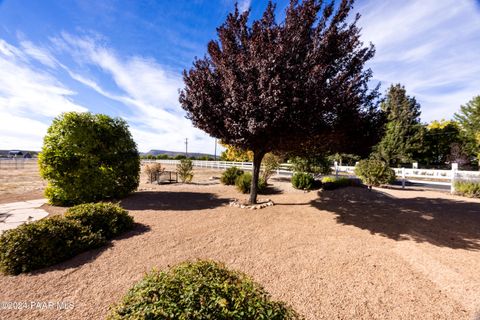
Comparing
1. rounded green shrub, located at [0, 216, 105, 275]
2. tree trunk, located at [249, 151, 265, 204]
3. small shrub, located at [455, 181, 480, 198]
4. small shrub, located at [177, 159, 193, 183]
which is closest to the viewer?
rounded green shrub, located at [0, 216, 105, 275]

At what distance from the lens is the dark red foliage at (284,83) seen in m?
6.05

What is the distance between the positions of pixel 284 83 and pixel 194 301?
5.63 m

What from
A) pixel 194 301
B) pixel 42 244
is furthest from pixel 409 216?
pixel 42 244

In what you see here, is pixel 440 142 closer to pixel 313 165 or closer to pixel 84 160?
pixel 313 165

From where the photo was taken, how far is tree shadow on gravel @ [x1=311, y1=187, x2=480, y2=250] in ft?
18.5

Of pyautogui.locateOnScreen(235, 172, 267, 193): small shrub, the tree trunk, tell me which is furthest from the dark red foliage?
pyautogui.locateOnScreen(235, 172, 267, 193): small shrub

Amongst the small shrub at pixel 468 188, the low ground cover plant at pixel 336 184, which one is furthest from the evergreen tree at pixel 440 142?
the low ground cover plant at pixel 336 184

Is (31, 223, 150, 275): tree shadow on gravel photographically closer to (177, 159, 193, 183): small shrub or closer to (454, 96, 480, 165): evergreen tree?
(177, 159, 193, 183): small shrub

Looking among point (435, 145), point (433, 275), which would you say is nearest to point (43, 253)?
point (433, 275)

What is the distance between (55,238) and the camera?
168 inches

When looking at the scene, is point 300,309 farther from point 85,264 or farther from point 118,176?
point 118,176

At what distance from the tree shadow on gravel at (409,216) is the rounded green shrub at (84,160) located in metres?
8.80

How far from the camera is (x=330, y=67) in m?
6.86

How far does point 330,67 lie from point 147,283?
744 centimetres
